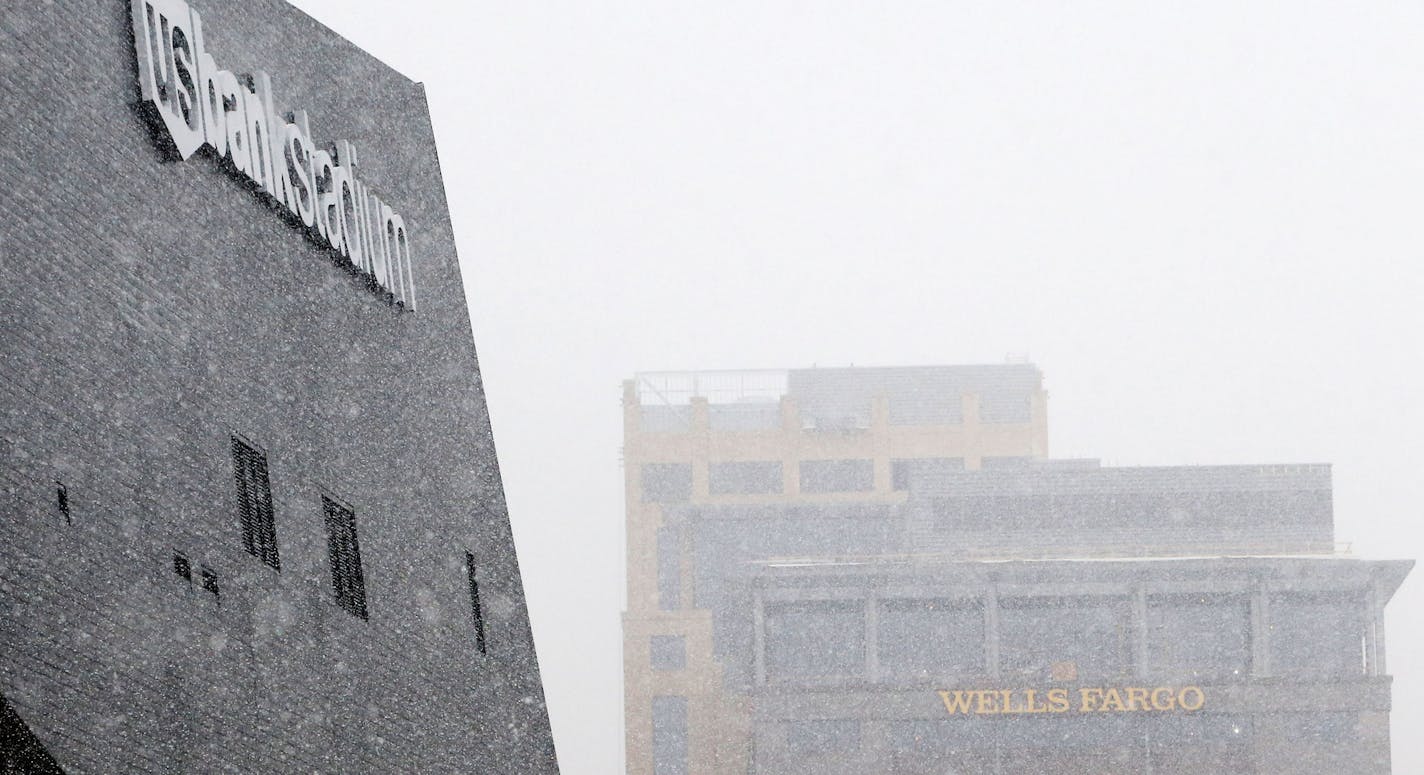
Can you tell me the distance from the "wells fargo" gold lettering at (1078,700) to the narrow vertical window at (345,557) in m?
38.1

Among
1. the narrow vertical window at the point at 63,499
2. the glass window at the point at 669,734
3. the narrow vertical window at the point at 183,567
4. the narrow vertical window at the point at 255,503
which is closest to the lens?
the narrow vertical window at the point at 63,499

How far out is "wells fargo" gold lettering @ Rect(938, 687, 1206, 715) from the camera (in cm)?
4831

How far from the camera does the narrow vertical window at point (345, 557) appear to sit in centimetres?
1209

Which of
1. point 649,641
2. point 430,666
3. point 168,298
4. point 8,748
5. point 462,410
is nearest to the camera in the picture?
point 8,748

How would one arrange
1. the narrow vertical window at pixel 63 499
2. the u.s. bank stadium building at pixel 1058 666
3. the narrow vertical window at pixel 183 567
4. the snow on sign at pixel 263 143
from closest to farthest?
the narrow vertical window at pixel 63 499 < the narrow vertical window at pixel 183 567 < the snow on sign at pixel 263 143 < the u.s. bank stadium building at pixel 1058 666

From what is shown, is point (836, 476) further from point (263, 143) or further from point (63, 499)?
point (63, 499)

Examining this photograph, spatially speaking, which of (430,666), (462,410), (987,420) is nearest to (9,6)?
(430,666)

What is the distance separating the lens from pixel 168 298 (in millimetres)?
9867

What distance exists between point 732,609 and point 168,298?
4244 cm

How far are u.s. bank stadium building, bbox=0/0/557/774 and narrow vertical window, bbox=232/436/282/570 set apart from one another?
32mm

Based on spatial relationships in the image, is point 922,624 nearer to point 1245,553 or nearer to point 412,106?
point 1245,553

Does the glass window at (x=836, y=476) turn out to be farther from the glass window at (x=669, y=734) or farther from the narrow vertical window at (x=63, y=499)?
the narrow vertical window at (x=63, y=499)

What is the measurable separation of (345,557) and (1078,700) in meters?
39.6

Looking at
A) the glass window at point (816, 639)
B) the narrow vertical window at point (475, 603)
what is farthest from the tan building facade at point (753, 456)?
the narrow vertical window at point (475, 603)
